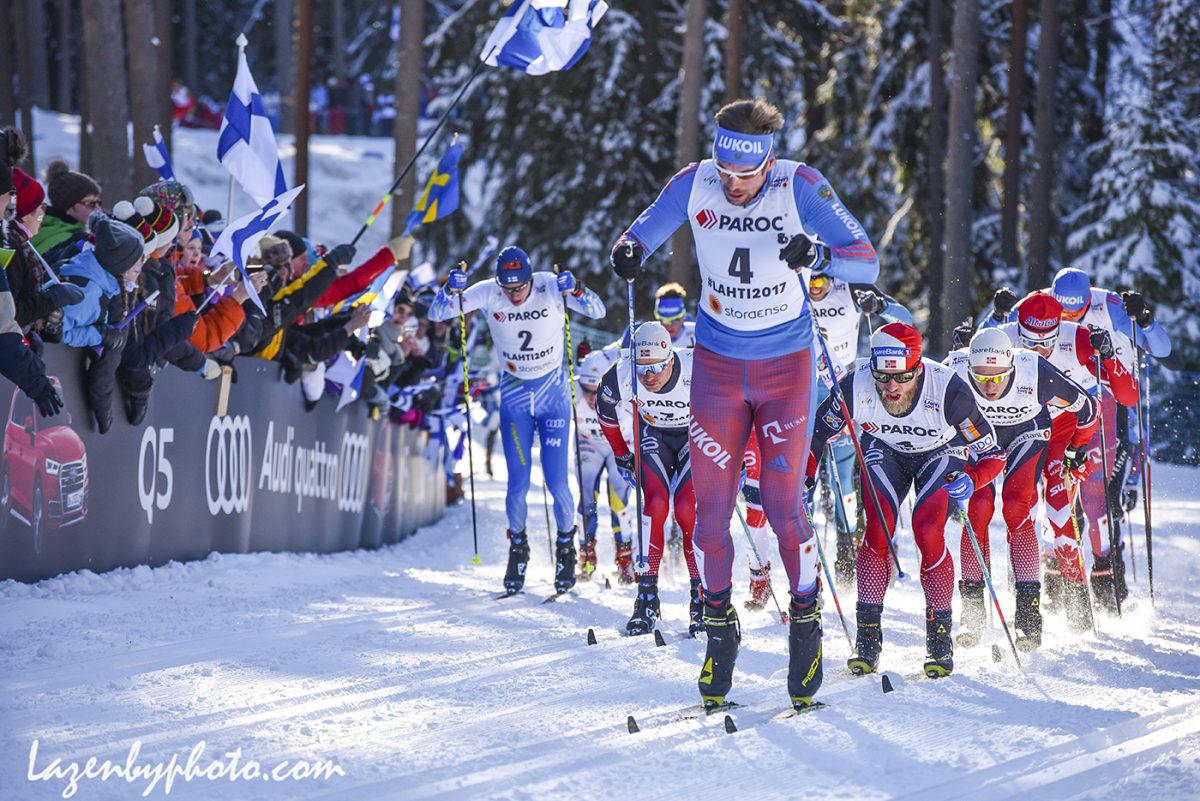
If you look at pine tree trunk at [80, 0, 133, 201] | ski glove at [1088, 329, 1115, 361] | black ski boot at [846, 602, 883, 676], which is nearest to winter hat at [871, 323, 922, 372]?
black ski boot at [846, 602, 883, 676]

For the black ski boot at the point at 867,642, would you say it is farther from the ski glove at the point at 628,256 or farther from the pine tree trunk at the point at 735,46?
the pine tree trunk at the point at 735,46

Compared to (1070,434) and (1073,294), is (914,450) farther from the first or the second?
(1073,294)

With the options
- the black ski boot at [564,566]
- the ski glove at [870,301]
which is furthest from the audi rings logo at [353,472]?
the ski glove at [870,301]

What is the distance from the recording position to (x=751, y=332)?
564cm

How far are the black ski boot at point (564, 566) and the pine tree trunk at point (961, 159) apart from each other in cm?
1228

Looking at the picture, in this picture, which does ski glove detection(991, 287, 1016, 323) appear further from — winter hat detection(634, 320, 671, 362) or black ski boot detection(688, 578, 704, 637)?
black ski boot detection(688, 578, 704, 637)

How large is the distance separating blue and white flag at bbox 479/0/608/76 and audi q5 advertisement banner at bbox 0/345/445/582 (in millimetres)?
3214

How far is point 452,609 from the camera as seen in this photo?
857 cm

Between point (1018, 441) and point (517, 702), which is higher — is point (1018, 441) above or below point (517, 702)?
above

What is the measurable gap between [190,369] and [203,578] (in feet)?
4.06

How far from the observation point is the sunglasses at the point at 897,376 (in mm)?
6980

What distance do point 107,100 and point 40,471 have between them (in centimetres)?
895

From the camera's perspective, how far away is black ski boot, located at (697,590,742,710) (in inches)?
221

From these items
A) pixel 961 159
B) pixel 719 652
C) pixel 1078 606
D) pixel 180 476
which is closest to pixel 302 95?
pixel 961 159
